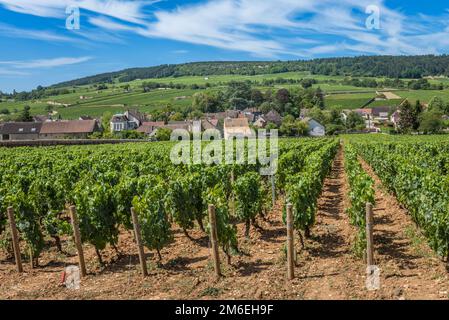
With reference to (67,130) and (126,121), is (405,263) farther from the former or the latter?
(126,121)

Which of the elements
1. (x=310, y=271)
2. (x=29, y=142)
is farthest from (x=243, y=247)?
(x=29, y=142)

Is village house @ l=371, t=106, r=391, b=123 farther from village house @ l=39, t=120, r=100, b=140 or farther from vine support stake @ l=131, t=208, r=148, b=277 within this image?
vine support stake @ l=131, t=208, r=148, b=277

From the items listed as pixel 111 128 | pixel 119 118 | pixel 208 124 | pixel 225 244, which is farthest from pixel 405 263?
pixel 119 118

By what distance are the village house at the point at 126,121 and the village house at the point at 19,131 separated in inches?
860

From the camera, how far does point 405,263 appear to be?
386 inches

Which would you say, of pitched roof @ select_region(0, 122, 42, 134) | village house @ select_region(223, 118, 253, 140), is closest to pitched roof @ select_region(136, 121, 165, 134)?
village house @ select_region(223, 118, 253, 140)

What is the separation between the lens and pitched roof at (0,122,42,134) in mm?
93938

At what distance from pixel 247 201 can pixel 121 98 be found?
181m

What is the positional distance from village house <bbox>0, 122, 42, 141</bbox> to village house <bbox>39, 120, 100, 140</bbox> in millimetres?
1531

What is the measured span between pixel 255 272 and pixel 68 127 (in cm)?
9650

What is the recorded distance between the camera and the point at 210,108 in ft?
501
